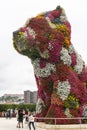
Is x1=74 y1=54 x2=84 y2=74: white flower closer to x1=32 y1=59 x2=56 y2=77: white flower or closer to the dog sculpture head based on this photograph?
the dog sculpture head

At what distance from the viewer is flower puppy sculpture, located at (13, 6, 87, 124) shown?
101ft

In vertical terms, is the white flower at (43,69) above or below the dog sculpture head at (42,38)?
below

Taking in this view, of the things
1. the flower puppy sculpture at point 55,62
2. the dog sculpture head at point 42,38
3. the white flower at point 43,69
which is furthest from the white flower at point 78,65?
the white flower at point 43,69

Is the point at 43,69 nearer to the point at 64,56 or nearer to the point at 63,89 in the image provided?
the point at 64,56

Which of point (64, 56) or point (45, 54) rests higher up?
point (45, 54)

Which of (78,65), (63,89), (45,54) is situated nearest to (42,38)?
(45,54)

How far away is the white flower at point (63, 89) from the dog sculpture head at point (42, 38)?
1.90 m

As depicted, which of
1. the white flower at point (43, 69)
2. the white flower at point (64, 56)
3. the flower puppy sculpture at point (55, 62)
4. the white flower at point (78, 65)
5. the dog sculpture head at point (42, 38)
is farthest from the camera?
the white flower at point (78, 65)

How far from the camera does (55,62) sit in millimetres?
31422

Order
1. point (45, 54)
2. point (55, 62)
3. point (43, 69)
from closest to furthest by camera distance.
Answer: point (45, 54), point (55, 62), point (43, 69)

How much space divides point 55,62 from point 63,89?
2.18 metres

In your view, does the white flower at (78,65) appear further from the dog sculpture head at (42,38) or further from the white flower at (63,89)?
the white flower at (63,89)

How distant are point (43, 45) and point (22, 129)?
6.43 m

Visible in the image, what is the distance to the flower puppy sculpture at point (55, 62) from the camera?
3073 centimetres
